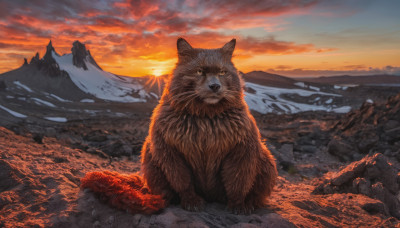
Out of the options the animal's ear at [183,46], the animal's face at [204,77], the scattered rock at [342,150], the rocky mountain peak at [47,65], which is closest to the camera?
the animal's face at [204,77]

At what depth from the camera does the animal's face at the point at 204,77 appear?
3.22 metres

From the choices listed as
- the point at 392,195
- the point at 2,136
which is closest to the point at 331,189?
the point at 392,195

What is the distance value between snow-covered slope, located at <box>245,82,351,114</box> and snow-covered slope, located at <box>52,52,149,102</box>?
3372cm

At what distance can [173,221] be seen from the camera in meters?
2.90

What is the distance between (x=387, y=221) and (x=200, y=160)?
281 cm

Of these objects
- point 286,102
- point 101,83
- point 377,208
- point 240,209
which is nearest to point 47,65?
point 101,83

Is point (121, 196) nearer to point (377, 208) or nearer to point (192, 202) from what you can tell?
point (192, 202)

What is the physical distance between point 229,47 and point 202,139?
1.57 meters

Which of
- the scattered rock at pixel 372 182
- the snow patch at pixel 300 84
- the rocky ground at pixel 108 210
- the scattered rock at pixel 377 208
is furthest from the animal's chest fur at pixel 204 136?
the snow patch at pixel 300 84

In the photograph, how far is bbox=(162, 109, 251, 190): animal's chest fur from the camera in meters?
3.31

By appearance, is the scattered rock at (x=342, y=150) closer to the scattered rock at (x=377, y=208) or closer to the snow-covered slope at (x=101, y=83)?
the scattered rock at (x=377, y=208)

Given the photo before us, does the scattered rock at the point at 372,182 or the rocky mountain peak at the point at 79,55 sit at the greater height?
the rocky mountain peak at the point at 79,55

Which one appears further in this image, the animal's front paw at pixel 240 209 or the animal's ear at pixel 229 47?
the animal's ear at pixel 229 47

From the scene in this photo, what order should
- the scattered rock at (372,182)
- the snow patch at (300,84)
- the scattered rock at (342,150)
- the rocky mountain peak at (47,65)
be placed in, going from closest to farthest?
the scattered rock at (372,182) < the scattered rock at (342,150) < the rocky mountain peak at (47,65) < the snow patch at (300,84)
